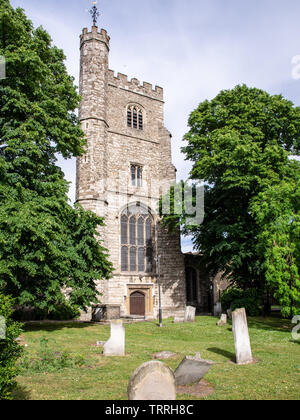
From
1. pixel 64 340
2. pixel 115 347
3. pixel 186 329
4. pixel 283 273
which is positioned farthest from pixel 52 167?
pixel 283 273

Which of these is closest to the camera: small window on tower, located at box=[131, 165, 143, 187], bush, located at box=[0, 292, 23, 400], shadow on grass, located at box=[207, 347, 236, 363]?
bush, located at box=[0, 292, 23, 400]

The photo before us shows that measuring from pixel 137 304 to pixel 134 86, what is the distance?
18.4 metres

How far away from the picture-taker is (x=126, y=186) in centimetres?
2450

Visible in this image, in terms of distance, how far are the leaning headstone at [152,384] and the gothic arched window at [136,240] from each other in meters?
18.6

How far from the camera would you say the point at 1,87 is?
42.7ft

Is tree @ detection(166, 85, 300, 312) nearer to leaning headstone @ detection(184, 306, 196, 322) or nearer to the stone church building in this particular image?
leaning headstone @ detection(184, 306, 196, 322)

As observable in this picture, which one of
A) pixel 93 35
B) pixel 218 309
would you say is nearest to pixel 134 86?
pixel 93 35

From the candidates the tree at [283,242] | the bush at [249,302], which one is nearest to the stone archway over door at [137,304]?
the bush at [249,302]

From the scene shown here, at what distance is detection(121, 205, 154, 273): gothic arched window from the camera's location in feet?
76.9

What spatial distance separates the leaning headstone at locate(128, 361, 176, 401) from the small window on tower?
20.9 m

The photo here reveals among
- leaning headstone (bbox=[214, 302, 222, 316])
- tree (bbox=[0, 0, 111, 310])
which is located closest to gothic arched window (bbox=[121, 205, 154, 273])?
leaning headstone (bbox=[214, 302, 222, 316])

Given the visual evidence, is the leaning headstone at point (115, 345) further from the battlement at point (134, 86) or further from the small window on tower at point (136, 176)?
the battlement at point (134, 86)

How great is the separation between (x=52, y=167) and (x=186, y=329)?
1005 centimetres

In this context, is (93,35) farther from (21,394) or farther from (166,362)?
(21,394)
